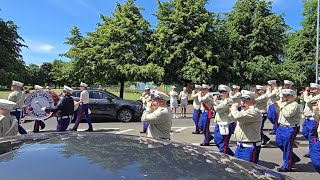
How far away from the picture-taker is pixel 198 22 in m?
32.0

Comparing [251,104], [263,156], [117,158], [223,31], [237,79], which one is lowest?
[263,156]

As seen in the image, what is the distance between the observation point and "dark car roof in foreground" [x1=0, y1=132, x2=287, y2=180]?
2.05 meters

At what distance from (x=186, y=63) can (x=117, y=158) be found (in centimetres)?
2889

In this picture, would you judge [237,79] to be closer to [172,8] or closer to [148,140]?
[172,8]

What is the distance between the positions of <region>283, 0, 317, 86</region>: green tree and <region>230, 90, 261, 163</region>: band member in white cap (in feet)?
106

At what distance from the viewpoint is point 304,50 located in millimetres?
41188

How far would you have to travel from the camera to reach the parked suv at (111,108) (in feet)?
55.4

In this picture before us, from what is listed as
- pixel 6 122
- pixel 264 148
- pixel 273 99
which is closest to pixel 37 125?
pixel 6 122

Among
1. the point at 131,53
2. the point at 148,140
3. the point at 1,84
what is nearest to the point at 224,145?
the point at 148,140

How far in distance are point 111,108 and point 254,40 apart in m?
22.2

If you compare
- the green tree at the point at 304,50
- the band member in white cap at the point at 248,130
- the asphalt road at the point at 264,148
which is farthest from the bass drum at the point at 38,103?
the green tree at the point at 304,50

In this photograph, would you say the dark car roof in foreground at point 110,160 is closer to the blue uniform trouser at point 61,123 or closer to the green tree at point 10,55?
the blue uniform trouser at point 61,123

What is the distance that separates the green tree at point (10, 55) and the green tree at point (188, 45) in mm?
14237

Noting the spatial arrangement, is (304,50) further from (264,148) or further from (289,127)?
(289,127)
